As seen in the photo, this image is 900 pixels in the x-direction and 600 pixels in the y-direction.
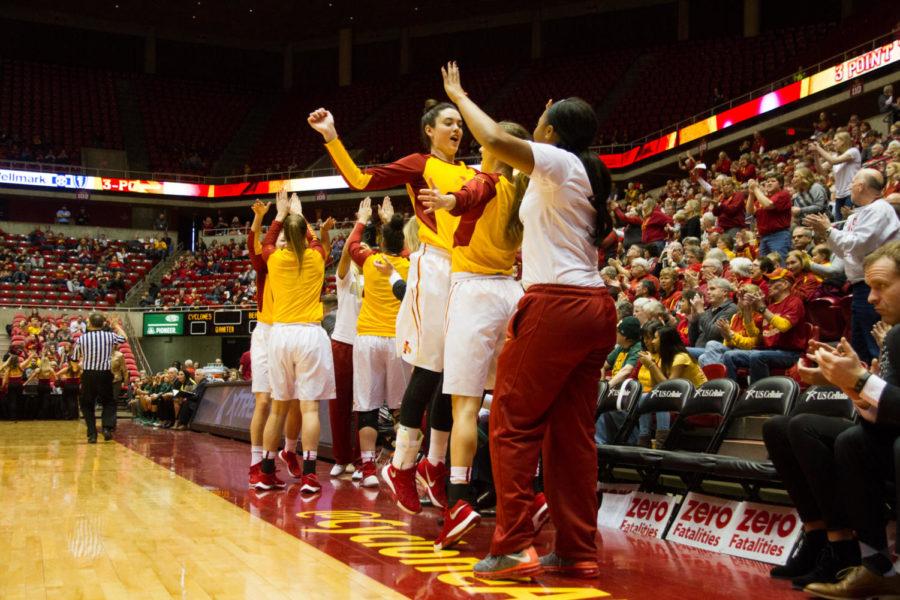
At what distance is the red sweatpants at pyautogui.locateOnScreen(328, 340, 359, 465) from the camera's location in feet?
23.4

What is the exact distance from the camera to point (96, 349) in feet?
38.5

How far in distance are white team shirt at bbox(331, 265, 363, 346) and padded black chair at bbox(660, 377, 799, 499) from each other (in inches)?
127

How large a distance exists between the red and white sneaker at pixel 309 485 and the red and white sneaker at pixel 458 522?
2301 millimetres

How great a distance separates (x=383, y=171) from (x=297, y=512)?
2051mm

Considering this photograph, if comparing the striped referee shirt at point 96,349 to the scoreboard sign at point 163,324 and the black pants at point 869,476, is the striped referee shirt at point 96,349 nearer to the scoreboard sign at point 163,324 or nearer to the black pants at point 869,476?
the black pants at point 869,476

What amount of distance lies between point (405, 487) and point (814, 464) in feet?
6.46

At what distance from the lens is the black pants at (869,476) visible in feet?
9.93

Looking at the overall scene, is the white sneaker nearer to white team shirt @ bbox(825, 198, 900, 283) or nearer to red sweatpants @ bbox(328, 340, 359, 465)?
red sweatpants @ bbox(328, 340, 359, 465)

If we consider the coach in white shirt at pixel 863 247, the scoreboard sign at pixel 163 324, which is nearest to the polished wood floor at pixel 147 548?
the coach in white shirt at pixel 863 247

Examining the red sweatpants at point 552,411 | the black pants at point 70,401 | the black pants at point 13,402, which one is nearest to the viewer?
the red sweatpants at point 552,411

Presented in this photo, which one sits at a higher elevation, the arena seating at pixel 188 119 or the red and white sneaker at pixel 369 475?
the arena seating at pixel 188 119

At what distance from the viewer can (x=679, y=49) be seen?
28234mm

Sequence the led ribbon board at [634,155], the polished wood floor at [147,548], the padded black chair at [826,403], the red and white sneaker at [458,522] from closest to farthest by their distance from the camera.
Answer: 1. the polished wood floor at [147,548]
2. the padded black chair at [826,403]
3. the red and white sneaker at [458,522]
4. the led ribbon board at [634,155]

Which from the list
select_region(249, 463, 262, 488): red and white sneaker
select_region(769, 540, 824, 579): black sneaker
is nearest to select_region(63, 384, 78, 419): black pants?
select_region(249, 463, 262, 488): red and white sneaker
